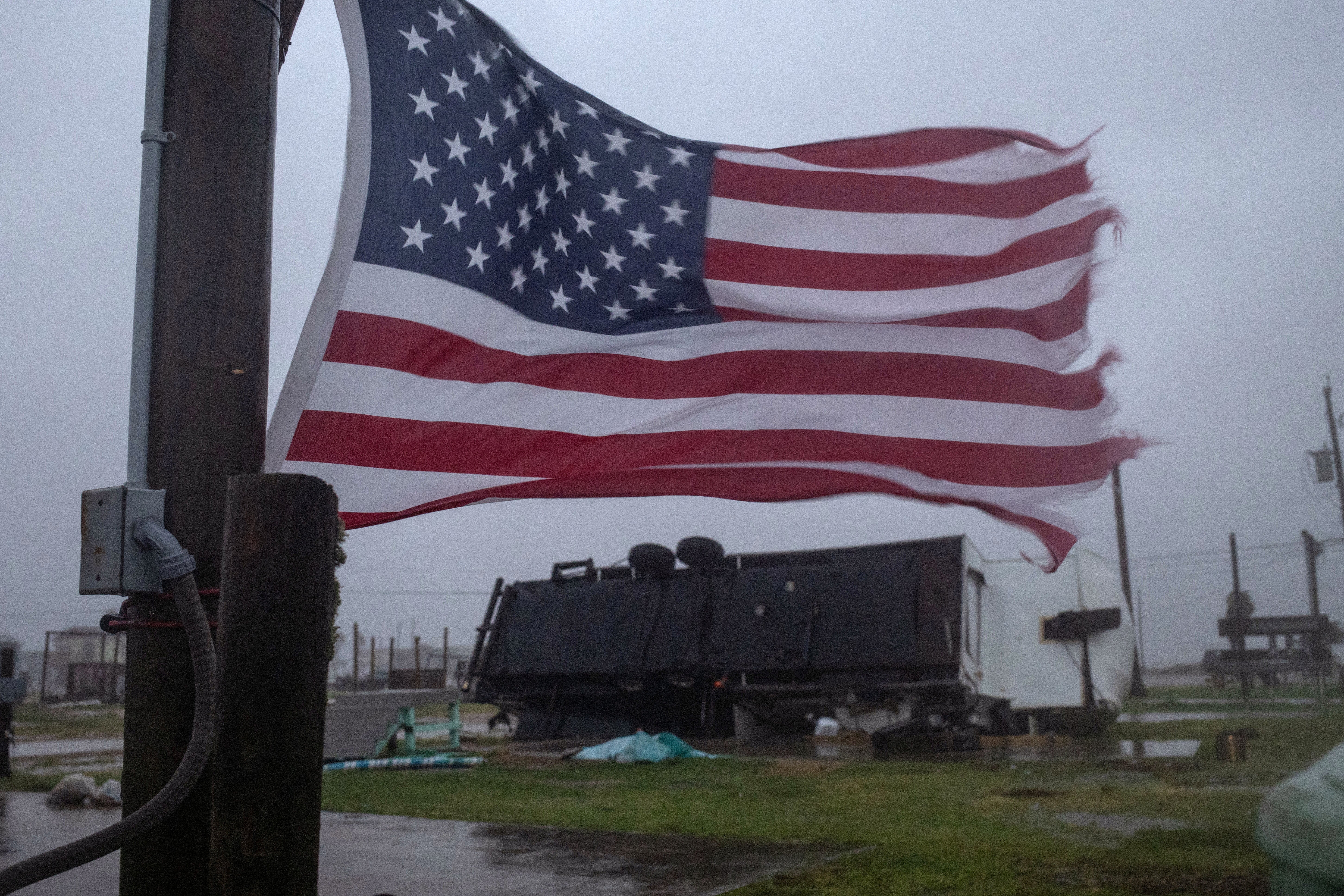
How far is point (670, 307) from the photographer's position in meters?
4.98

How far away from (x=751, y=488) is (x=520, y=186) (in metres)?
1.58

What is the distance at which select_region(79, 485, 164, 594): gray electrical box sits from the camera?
2947 mm

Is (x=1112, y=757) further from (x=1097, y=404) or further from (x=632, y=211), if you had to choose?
(x=632, y=211)

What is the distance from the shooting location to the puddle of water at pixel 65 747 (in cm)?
1427

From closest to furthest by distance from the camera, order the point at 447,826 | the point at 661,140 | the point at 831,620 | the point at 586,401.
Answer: the point at 586,401 → the point at 661,140 → the point at 447,826 → the point at 831,620

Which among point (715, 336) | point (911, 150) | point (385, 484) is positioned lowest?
point (385, 484)

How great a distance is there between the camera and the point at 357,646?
49250 mm

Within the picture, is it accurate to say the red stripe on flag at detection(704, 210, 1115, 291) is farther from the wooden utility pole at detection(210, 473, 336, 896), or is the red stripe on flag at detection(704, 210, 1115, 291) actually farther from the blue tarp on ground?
the blue tarp on ground

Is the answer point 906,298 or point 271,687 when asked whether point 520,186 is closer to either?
point 906,298

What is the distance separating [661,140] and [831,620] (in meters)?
9.03

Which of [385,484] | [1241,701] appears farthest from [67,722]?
[385,484]

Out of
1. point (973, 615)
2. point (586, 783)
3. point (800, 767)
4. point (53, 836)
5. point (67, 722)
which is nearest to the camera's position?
point (53, 836)

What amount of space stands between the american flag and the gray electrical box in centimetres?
95

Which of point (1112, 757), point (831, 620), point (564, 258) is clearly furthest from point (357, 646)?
point (564, 258)
